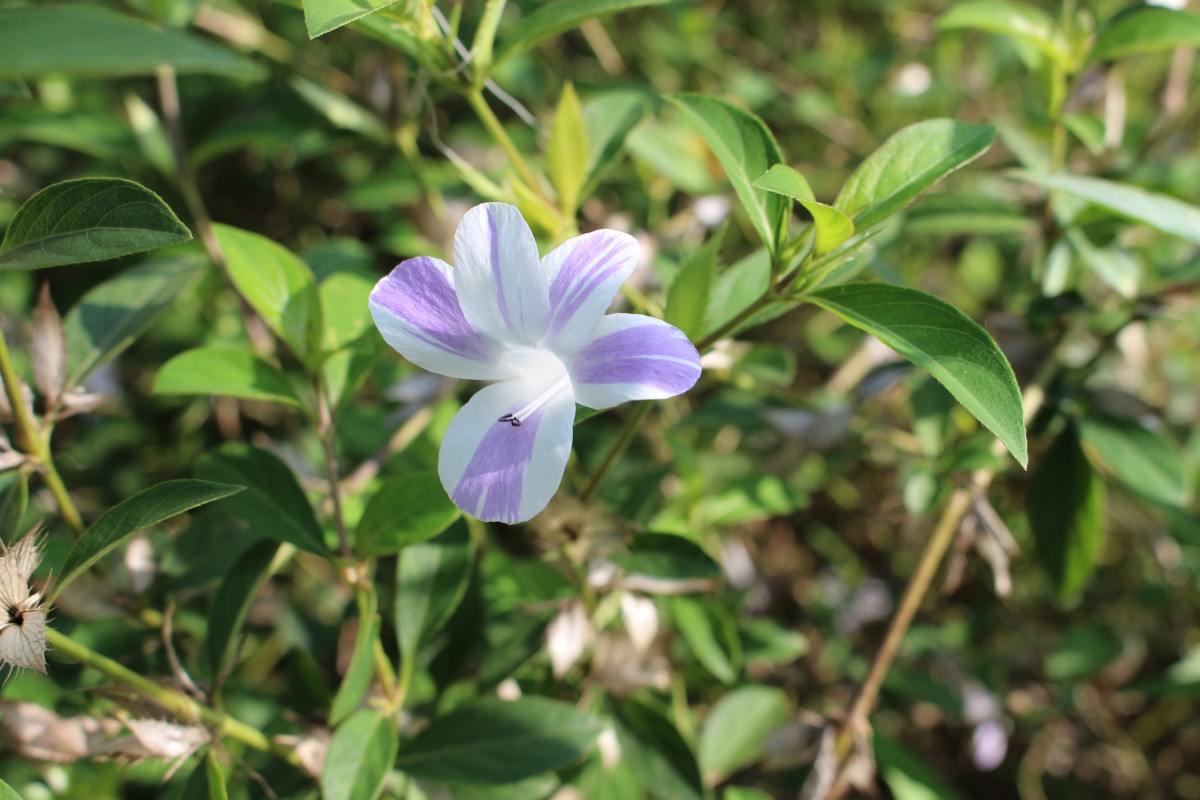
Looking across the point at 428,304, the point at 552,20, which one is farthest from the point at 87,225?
the point at 552,20

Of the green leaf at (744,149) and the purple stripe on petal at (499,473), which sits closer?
the purple stripe on petal at (499,473)

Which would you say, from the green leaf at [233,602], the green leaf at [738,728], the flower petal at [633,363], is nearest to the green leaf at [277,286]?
the green leaf at [233,602]

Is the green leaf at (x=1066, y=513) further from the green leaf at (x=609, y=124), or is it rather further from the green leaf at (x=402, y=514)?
the green leaf at (x=402, y=514)

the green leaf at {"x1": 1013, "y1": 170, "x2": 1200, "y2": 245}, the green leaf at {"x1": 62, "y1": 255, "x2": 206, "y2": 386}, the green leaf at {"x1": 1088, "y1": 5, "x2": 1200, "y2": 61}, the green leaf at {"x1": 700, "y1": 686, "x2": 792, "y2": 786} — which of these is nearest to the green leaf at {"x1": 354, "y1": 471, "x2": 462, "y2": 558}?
the green leaf at {"x1": 62, "y1": 255, "x2": 206, "y2": 386}

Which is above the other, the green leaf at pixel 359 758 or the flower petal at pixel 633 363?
the flower petal at pixel 633 363

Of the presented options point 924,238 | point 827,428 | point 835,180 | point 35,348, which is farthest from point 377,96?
point 924,238

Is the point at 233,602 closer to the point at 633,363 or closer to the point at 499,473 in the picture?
the point at 499,473

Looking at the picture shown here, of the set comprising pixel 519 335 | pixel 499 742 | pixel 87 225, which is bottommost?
pixel 499 742
